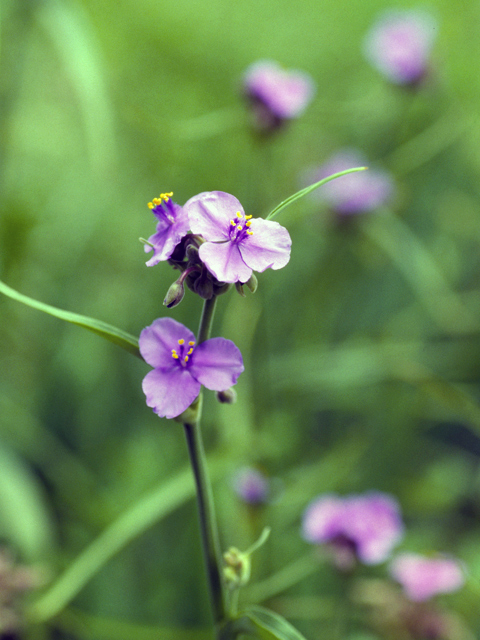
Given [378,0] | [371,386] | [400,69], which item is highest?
[378,0]

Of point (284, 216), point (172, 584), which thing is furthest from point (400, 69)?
point (172, 584)

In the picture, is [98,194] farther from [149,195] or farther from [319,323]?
[319,323]

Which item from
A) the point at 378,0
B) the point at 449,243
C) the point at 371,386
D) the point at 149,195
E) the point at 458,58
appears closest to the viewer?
the point at 371,386

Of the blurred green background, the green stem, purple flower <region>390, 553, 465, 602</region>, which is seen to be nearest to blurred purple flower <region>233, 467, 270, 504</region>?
the blurred green background

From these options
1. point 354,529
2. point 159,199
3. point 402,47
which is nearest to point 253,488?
point 354,529

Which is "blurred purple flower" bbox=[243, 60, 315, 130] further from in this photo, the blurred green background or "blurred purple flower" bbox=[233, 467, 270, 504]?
"blurred purple flower" bbox=[233, 467, 270, 504]

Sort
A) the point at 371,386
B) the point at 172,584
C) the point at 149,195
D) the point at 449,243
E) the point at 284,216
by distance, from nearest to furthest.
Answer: the point at 172,584
the point at 284,216
the point at 371,386
the point at 449,243
the point at 149,195
